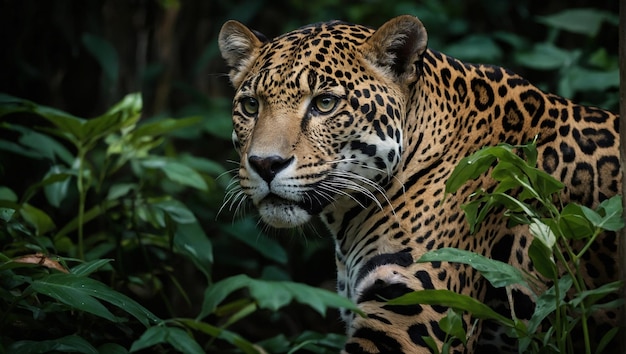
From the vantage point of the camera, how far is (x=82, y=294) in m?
4.00

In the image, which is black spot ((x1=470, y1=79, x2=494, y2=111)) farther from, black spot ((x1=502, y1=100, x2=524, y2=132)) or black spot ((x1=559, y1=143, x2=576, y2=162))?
black spot ((x1=559, y1=143, x2=576, y2=162))

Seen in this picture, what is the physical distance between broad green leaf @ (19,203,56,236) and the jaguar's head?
1641mm

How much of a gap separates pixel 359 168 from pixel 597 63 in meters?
4.22

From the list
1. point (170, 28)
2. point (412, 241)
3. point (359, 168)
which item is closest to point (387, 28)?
point (359, 168)

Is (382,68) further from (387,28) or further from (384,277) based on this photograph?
(384,277)

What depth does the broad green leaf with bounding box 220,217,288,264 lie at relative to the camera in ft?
22.0

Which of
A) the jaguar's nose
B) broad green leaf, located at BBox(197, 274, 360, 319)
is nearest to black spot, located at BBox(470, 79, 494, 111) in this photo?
the jaguar's nose

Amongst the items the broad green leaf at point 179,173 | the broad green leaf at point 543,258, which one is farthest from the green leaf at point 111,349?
the broad green leaf at point 179,173

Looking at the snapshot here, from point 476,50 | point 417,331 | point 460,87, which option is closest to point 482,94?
point 460,87

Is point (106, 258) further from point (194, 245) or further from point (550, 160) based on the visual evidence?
point (550, 160)

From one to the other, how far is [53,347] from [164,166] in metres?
2.65

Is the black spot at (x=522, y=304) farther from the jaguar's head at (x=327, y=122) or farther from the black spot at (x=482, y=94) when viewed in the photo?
the black spot at (x=482, y=94)

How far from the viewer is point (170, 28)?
37.4 ft

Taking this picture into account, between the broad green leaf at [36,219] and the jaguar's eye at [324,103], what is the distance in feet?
6.75
